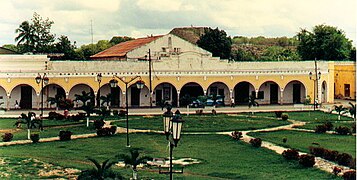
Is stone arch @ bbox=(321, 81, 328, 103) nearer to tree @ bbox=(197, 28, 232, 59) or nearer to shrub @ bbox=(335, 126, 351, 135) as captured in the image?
shrub @ bbox=(335, 126, 351, 135)

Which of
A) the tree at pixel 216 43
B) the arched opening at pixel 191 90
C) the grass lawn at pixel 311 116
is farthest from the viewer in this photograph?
the tree at pixel 216 43

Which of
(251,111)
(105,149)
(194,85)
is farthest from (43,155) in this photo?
(194,85)

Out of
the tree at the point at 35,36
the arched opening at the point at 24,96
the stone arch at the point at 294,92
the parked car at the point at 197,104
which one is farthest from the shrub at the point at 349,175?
the tree at the point at 35,36

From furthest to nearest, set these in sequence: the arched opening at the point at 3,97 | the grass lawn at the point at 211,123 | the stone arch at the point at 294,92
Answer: the stone arch at the point at 294,92 → the arched opening at the point at 3,97 → the grass lawn at the point at 211,123

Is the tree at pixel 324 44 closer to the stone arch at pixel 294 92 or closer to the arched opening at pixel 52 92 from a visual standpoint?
the stone arch at pixel 294 92

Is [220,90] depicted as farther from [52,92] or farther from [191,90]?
[52,92]

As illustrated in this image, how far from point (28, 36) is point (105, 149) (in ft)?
71.2

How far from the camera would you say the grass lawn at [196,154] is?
12258mm

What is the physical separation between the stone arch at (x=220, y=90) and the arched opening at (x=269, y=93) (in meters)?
1.72

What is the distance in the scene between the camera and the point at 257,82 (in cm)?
2934

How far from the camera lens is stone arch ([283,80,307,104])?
30.4 meters

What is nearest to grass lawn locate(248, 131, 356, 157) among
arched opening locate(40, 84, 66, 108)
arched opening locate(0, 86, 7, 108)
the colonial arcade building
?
the colonial arcade building

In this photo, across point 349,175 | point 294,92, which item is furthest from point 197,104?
point 349,175

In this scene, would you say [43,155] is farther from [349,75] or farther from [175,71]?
[349,75]
